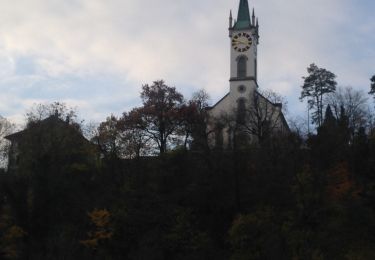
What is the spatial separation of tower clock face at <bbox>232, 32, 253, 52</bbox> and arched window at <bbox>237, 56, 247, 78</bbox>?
1.06 meters

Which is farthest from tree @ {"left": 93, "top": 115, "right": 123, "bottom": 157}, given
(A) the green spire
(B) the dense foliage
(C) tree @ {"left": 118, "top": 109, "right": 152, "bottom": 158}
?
(A) the green spire

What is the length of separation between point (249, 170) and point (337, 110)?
62.7 ft

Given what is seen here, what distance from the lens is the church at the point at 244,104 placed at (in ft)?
179

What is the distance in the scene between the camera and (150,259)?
36.8 metres

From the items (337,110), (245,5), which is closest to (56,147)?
(337,110)

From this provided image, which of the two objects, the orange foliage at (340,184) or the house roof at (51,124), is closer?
the orange foliage at (340,184)

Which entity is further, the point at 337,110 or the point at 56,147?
the point at 337,110

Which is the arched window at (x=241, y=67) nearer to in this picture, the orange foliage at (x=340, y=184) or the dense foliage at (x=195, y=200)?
the dense foliage at (x=195, y=200)

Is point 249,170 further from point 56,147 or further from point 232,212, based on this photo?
point 56,147

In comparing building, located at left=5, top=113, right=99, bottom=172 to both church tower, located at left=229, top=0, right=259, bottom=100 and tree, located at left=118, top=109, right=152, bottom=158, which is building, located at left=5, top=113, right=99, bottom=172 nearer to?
tree, located at left=118, top=109, right=152, bottom=158

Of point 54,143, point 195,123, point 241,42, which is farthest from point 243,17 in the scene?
point 54,143

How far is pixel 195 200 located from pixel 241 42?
3247 cm

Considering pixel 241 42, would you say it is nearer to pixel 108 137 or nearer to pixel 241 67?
pixel 241 67

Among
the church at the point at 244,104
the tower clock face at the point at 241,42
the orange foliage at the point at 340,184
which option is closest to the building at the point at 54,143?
the church at the point at 244,104
